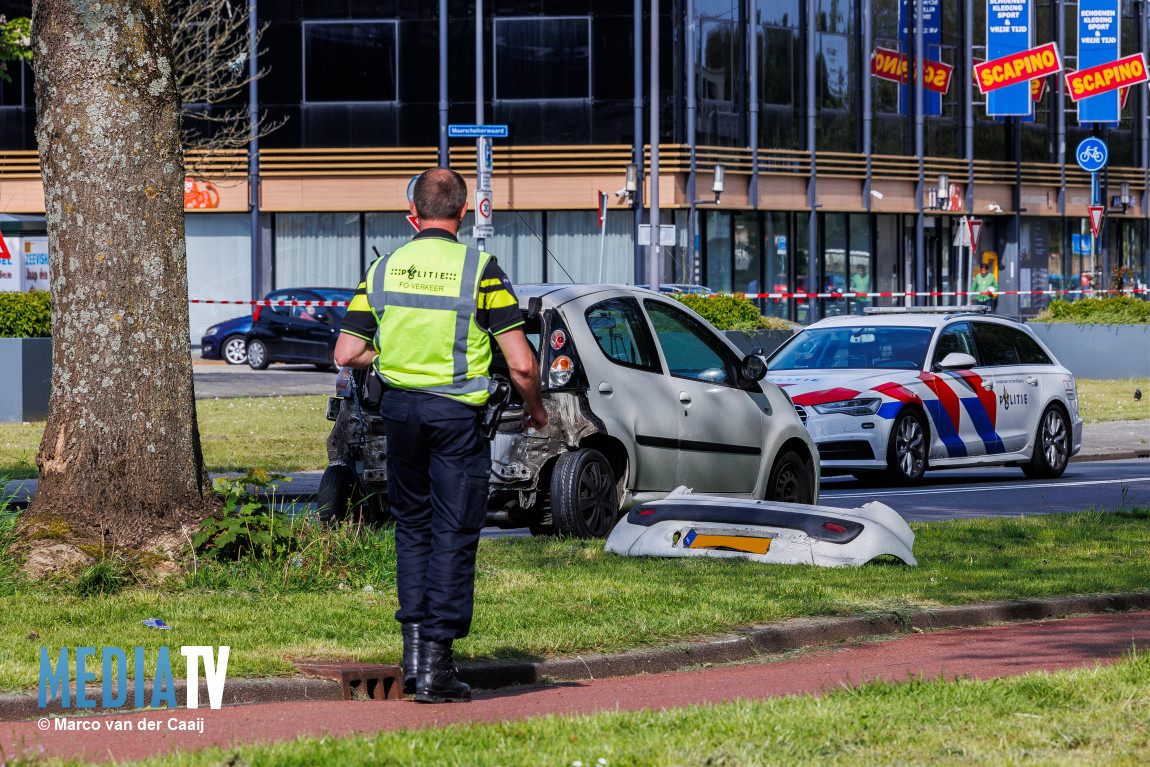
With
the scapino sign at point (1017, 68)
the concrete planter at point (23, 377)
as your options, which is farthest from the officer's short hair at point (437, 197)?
the scapino sign at point (1017, 68)

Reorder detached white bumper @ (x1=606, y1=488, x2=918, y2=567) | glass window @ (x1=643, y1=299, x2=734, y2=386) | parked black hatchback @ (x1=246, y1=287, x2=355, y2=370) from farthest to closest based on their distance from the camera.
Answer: parked black hatchback @ (x1=246, y1=287, x2=355, y2=370)
glass window @ (x1=643, y1=299, x2=734, y2=386)
detached white bumper @ (x1=606, y1=488, x2=918, y2=567)

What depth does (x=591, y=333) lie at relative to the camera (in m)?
10.0

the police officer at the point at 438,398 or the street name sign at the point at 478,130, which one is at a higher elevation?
the street name sign at the point at 478,130

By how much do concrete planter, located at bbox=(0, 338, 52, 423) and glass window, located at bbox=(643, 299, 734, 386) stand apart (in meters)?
10.8

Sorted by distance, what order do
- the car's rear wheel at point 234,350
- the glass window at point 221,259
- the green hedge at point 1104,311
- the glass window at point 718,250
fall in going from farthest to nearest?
the glass window at point 221,259 < the glass window at point 718,250 < the car's rear wheel at point 234,350 < the green hedge at point 1104,311

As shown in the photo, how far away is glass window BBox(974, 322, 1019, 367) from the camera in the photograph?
16.1 metres

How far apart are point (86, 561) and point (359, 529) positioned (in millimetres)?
1374

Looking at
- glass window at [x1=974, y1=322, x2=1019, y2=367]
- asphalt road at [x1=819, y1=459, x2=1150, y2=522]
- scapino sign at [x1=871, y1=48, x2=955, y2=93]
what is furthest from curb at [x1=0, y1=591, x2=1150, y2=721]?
scapino sign at [x1=871, y1=48, x2=955, y2=93]

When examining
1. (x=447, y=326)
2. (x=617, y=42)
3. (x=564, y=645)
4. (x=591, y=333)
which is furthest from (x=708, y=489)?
(x=617, y=42)

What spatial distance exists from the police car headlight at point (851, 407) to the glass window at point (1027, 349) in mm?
2557

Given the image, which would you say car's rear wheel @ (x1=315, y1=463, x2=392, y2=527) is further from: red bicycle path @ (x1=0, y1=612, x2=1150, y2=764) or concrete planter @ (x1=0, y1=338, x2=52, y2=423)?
concrete planter @ (x1=0, y1=338, x2=52, y2=423)

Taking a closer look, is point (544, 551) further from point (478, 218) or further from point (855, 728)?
point (478, 218)

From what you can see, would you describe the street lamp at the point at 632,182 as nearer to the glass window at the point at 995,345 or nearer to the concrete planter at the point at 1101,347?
the concrete planter at the point at 1101,347

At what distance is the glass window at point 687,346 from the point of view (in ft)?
35.1
